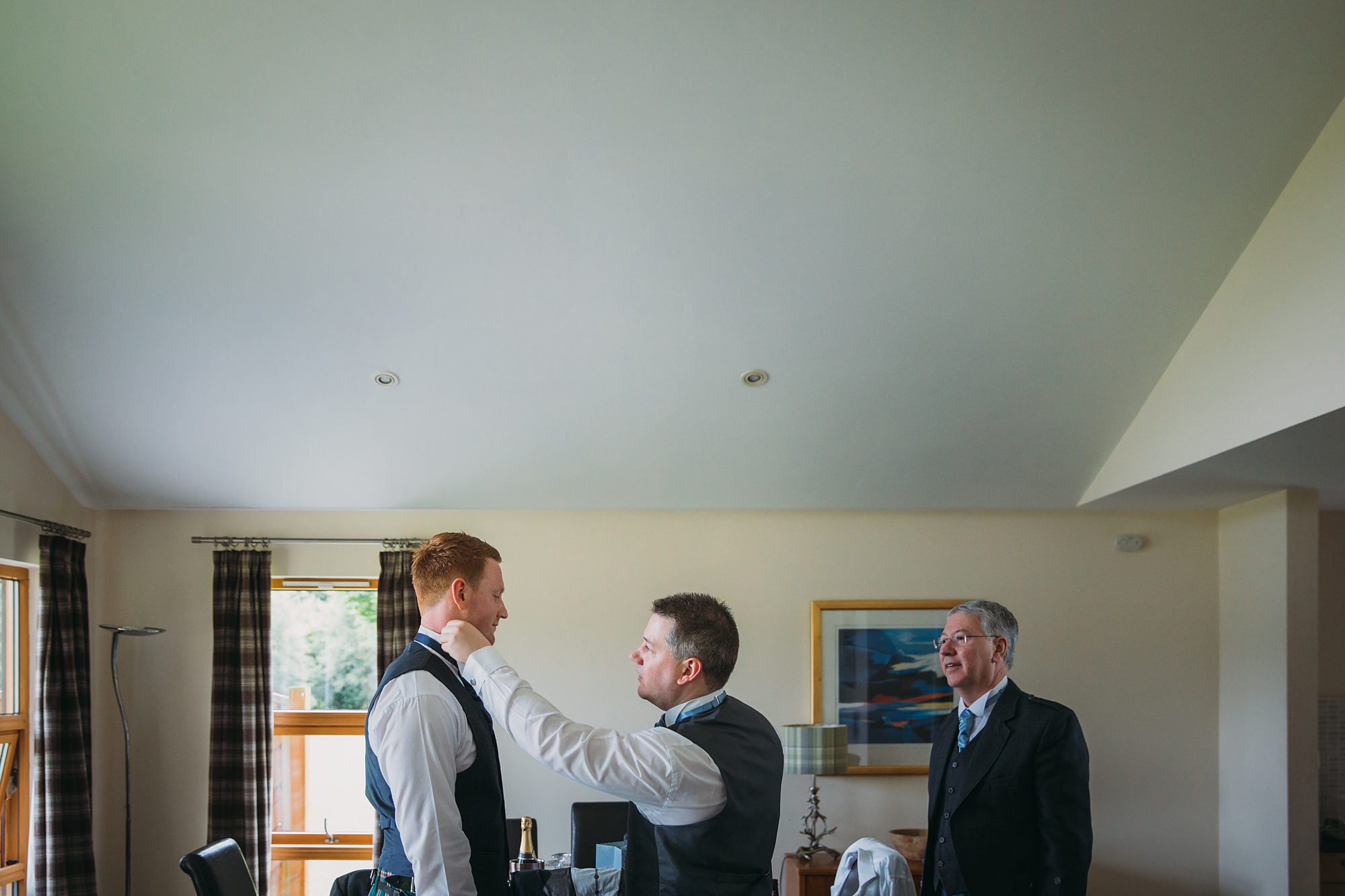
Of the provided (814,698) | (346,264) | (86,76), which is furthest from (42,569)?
(814,698)

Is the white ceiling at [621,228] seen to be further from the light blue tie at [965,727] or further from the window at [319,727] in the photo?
the light blue tie at [965,727]

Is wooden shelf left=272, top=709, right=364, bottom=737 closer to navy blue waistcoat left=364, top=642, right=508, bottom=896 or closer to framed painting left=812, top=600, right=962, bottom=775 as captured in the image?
framed painting left=812, top=600, right=962, bottom=775

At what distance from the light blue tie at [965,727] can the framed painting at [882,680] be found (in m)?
2.40

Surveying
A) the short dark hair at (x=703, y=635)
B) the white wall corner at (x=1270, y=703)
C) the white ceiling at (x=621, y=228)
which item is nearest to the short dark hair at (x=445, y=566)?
the short dark hair at (x=703, y=635)

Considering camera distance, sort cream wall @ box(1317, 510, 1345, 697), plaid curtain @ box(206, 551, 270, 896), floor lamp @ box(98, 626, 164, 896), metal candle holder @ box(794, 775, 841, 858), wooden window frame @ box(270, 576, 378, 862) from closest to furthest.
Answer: floor lamp @ box(98, 626, 164, 896) → metal candle holder @ box(794, 775, 841, 858) → plaid curtain @ box(206, 551, 270, 896) → wooden window frame @ box(270, 576, 378, 862) → cream wall @ box(1317, 510, 1345, 697)

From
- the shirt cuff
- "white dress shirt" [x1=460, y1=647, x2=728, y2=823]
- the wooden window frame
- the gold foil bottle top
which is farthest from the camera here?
the wooden window frame

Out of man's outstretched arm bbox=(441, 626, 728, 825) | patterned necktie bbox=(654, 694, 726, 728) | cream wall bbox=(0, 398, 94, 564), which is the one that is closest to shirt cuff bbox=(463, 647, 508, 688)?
man's outstretched arm bbox=(441, 626, 728, 825)

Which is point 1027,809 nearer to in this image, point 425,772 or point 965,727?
point 965,727

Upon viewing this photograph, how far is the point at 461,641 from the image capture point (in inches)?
91.5

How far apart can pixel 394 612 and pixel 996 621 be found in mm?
3368

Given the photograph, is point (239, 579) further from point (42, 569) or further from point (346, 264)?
point (346, 264)

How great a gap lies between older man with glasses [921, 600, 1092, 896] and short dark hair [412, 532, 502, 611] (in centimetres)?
171

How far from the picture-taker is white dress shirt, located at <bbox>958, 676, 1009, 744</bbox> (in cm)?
340

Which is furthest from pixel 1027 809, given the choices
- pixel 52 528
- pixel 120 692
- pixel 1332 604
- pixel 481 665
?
pixel 120 692
